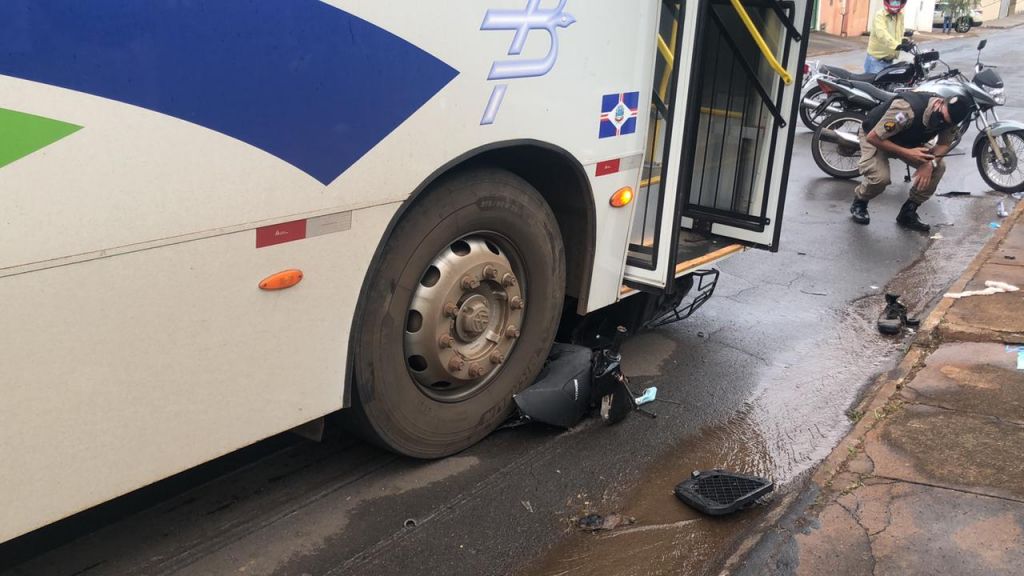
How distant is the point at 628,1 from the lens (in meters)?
3.90

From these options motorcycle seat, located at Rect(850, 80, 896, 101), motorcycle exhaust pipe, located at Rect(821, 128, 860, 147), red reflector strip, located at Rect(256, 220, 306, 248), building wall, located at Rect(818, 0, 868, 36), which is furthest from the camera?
building wall, located at Rect(818, 0, 868, 36)

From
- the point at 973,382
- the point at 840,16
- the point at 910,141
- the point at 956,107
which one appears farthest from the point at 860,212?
the point at 840,16

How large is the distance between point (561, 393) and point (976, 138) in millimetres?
7575

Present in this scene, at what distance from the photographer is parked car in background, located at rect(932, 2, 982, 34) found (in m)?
33.5

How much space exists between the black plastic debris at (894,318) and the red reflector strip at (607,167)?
2.54 metres

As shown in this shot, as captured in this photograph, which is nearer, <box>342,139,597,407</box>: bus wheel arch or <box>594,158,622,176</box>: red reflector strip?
<box>342,139,597,407</box>: bus wheel arch

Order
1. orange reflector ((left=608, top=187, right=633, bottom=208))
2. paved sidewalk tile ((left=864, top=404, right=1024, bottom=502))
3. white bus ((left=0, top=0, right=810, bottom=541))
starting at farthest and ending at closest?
orange reflector ((left=608, top=187, right=633, bottom=208)) < paved sidewalk tile ((left=864, top=404, right=1024, bottom=502)) < white bus ((left=0, top=0, right=810, bottom=541))

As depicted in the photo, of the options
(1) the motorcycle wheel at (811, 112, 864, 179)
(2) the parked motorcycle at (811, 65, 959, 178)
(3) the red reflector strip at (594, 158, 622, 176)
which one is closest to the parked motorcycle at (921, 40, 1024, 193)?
(2) the parked motorcycle at (811, 65, 959, 178)

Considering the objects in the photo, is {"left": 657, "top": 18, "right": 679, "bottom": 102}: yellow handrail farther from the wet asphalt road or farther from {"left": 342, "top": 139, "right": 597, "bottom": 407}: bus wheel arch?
the wet asphalt road

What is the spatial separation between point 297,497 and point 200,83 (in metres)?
1.77

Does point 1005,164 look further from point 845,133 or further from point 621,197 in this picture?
point 621,197

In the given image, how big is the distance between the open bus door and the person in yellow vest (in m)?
8.23

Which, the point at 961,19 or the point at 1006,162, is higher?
the point at 961,19

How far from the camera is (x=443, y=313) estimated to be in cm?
361
